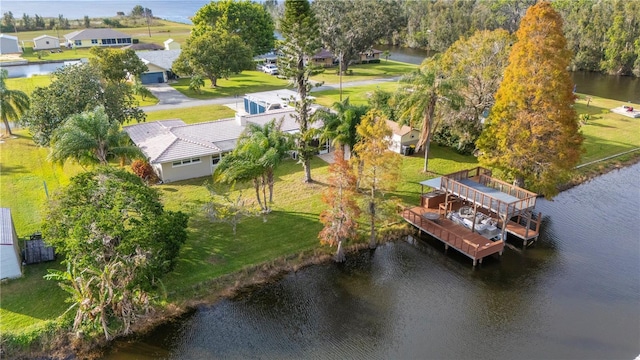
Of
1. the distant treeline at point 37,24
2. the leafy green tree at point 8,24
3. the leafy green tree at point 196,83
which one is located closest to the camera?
the leafy green tree at point 196,83

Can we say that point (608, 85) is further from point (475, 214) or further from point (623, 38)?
point (475, 214)

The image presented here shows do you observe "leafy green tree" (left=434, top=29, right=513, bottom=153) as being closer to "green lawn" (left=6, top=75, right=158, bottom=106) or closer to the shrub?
the shrub

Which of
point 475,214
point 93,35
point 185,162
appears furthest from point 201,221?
point 93,35

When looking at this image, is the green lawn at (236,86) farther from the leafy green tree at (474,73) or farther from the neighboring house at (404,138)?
the leafy green tree at (474,73)

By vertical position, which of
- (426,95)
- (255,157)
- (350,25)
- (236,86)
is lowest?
(255,157)

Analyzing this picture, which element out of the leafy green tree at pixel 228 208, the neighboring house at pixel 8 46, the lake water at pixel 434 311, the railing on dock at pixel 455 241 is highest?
the neighboring house at pixel 8 46

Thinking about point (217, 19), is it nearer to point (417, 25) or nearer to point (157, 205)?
point (417, 25)

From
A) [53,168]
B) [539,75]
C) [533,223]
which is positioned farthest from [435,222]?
[53,168]

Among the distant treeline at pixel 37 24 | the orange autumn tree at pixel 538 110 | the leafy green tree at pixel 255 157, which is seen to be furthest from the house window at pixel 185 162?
the distant treeline at pixel 37 24
